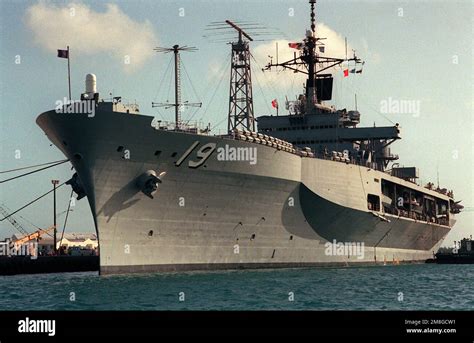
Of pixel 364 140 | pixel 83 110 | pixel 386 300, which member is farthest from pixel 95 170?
pixel 364 140

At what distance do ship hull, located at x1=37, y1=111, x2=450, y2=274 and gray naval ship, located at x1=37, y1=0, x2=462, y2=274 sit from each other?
49 millimetres

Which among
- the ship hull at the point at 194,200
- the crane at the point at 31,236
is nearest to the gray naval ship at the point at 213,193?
the ship hull at the point at 194,200

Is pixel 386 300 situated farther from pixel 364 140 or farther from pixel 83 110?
pixel 364 140

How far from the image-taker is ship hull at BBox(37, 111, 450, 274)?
29.5m

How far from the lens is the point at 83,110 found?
2891 cm

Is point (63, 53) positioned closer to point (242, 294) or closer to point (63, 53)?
point (63, 53)

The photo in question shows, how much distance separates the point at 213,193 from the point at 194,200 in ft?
3.69

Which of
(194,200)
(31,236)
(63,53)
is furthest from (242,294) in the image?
(31,236)

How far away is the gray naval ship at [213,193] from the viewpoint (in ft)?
96.9

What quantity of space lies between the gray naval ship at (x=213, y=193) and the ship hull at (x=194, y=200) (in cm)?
5

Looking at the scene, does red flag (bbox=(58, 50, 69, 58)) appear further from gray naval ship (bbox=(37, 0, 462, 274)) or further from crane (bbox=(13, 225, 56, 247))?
crane (bbox=(13, 225, 56, 247))

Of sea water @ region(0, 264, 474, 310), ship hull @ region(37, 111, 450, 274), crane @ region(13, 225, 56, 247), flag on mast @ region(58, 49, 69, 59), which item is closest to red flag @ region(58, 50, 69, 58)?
flag on mast @ region(58, 49, 69, 59)

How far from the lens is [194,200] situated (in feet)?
104
